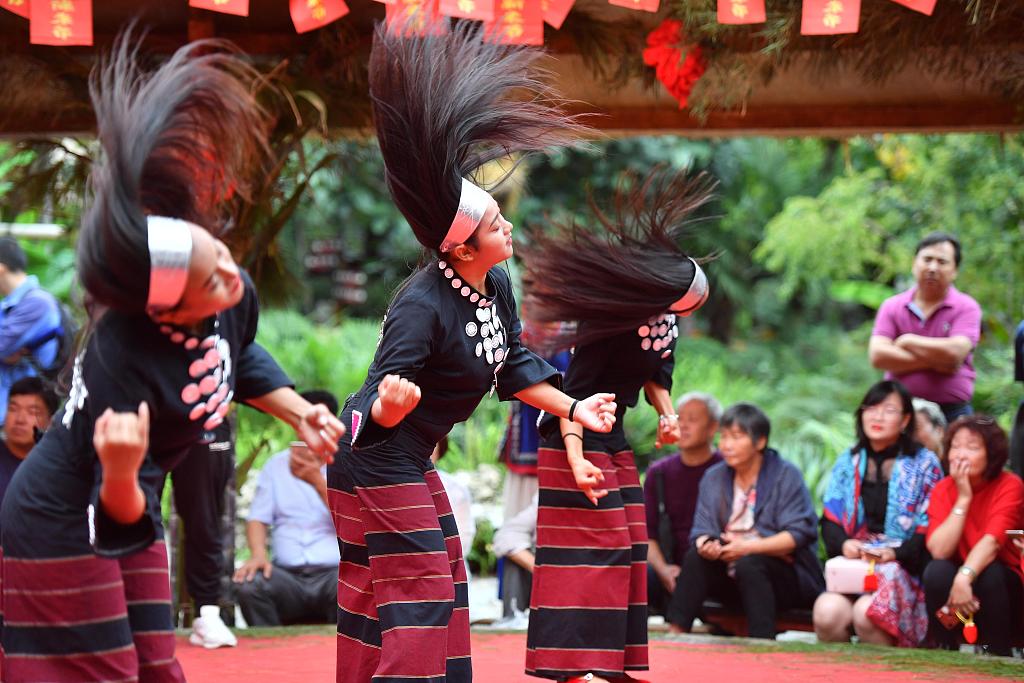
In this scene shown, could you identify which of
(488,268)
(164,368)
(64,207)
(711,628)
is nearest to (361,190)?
(64,207)

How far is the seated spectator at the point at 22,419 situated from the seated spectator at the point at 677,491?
2935 mm

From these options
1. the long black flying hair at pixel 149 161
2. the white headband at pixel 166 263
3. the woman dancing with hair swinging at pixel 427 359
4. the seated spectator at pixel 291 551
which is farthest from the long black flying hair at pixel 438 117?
the seated spectator at pixel 291 551

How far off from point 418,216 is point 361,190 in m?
10.4

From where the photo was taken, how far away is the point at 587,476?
4137 millimetres

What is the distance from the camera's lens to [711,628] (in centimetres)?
632

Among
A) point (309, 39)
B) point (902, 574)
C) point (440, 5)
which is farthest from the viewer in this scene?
point (309, 39)

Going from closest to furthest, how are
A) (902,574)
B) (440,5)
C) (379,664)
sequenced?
1. (379,664)
2. (440,5)
3. (902,574)

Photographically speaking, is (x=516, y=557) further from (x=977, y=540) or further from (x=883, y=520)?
(x=977, y=540)

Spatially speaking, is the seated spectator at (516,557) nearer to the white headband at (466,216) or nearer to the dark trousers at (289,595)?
the dark trousers at (289,595)

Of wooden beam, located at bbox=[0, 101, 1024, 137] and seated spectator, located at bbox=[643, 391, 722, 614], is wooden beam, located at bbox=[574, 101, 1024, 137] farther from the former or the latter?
seated spectator, located at bbox=[643, 391, 722, 614]

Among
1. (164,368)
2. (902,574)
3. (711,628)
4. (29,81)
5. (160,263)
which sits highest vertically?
(29,81)

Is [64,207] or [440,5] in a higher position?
[440,5]

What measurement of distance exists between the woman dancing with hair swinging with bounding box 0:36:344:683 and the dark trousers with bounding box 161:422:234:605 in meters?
2.51

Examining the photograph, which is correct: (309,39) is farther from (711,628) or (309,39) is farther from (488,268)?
(711,628)
